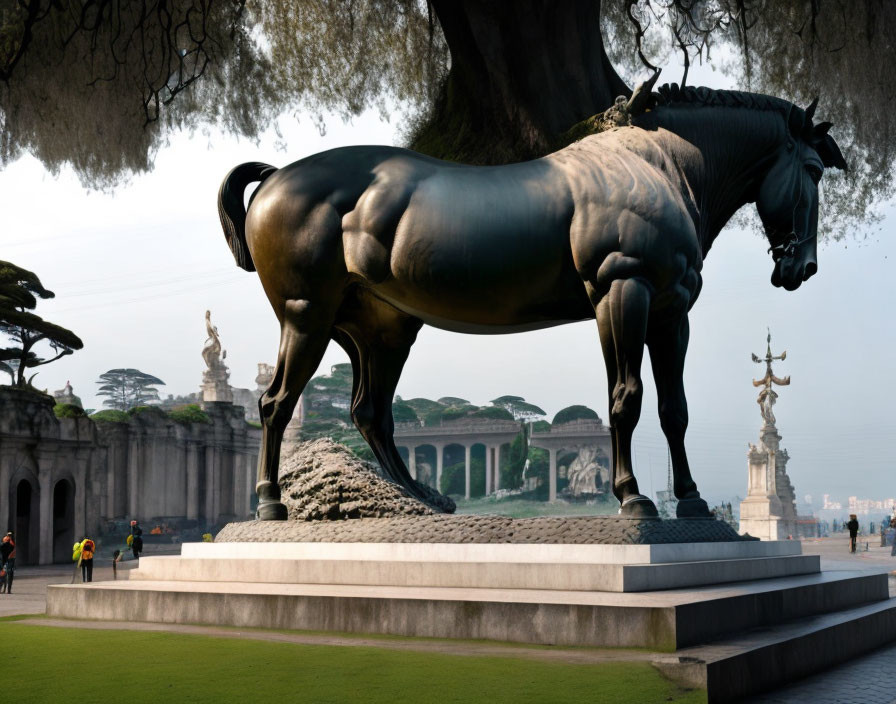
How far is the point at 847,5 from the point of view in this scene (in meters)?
12.1

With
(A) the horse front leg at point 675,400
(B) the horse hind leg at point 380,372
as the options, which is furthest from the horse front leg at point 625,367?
(B) the horse hind leg at point 380,372

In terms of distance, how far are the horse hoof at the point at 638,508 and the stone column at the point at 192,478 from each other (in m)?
48.5

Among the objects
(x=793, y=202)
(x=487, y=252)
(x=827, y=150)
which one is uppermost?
(x=827, y=150)

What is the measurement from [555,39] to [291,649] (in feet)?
24.2

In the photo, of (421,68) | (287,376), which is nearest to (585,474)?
(421,68)

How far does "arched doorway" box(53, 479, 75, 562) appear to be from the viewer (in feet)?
116

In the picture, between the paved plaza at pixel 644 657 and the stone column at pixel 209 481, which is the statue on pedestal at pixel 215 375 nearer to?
the stone column at pixel 209 481

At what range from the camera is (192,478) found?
53.6 m

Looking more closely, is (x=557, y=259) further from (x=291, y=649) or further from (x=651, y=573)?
(x=291, y=649)

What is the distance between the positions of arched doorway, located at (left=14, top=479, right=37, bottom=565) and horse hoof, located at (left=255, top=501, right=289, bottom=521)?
2765cm

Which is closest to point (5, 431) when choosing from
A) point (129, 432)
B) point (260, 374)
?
Result: point (129, 432)

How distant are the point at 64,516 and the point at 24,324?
259 inches

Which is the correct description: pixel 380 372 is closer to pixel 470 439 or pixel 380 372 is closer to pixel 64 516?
pixel 64 516

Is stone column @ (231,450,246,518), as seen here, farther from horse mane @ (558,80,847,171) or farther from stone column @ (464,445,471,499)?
horse mane @ (558,80,847,171)
